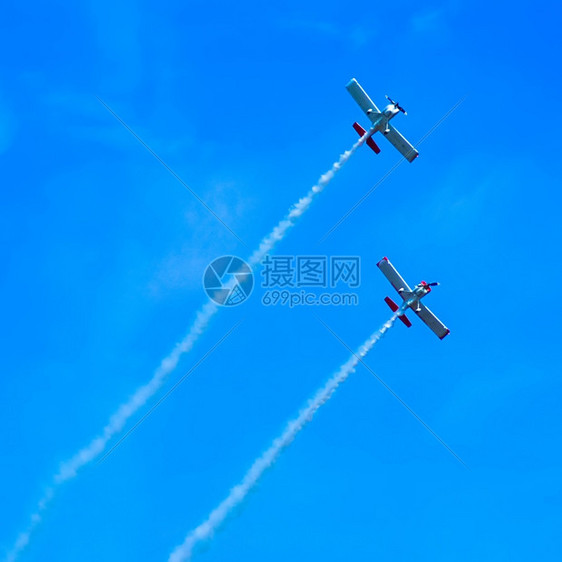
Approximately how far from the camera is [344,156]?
78.6 m

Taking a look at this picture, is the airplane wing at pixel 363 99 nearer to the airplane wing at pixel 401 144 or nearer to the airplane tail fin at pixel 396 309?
the airplane wing at pixel 401 144

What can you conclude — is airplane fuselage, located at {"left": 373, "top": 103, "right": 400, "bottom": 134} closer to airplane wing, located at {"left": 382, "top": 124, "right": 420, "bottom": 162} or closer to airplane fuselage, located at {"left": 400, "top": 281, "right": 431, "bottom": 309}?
airplane wing, located at {"left": 382, "top": 124, "right": 420, "bottom": 162}

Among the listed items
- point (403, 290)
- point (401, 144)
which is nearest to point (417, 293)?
point (403, 290)

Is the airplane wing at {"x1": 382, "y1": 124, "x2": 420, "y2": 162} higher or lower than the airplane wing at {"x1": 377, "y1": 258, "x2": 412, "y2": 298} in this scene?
higher

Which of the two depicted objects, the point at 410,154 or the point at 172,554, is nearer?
the point at 172,554

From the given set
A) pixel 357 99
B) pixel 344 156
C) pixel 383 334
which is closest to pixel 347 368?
pixel 383 334

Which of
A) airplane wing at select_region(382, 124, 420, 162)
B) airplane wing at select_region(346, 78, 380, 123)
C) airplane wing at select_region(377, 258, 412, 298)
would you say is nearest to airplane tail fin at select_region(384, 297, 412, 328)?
airplane wing at select_region(377, 258, 412, 298)

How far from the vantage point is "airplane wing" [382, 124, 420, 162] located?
79312mm

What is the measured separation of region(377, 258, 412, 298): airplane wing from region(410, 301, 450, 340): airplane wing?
2621 mm

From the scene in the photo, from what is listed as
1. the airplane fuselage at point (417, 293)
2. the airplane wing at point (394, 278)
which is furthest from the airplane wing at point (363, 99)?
the airplane fuselage at point (417, 293)

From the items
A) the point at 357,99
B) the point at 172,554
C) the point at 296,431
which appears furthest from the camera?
the point at 357,99

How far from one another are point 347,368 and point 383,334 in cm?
534

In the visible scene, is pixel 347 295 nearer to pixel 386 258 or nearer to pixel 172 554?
pixel 386 258

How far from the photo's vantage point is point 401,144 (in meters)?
79.7
